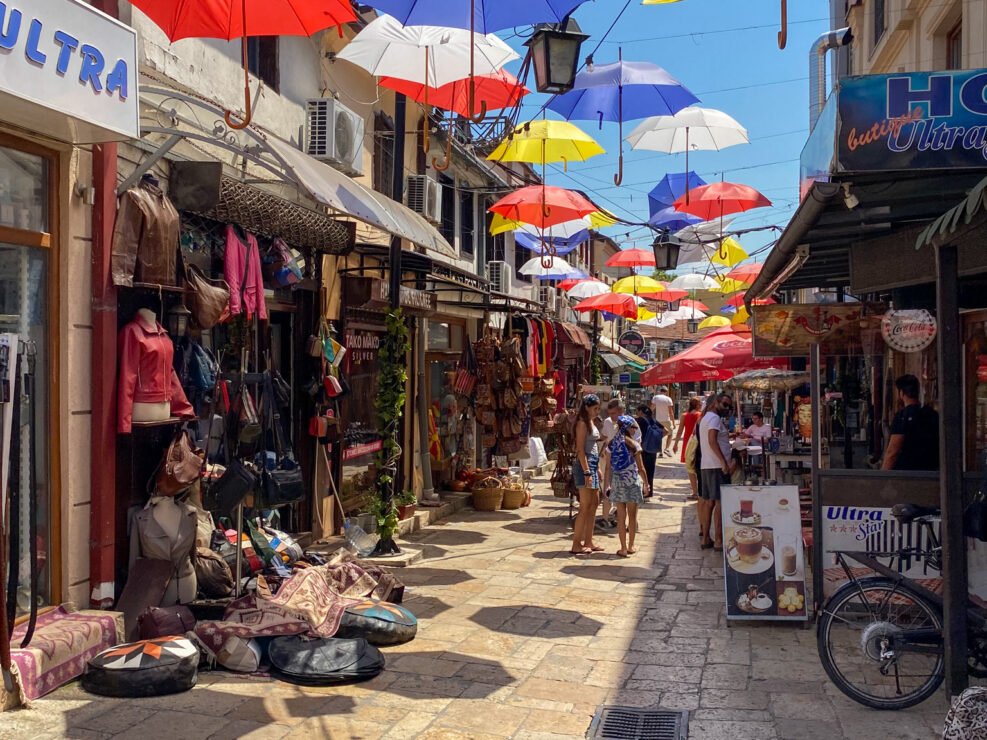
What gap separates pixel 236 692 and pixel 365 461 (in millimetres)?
6491

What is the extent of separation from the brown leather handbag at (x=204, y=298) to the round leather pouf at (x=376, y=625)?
2462 mm

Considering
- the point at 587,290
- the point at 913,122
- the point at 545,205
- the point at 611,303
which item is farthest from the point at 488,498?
the point at 587,290

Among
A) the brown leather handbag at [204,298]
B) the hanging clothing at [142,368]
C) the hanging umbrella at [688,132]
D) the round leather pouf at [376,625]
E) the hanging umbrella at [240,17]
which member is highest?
the hanging umbrella at [688,132]

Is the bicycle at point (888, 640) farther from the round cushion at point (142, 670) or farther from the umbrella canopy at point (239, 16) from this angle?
the umbrella canopy at point (239, 16)

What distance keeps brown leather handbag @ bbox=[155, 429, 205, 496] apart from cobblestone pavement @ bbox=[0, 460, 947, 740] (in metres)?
1.46

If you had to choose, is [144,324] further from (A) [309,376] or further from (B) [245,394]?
(A) [309,376]

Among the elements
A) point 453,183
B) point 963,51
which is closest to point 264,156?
point 963,51

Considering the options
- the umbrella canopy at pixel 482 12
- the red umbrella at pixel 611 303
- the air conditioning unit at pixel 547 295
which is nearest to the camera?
the umbrella canopy at pixel 482 12

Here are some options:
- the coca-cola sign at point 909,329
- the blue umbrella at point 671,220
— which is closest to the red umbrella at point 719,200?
the blue umbrella at point 671,220

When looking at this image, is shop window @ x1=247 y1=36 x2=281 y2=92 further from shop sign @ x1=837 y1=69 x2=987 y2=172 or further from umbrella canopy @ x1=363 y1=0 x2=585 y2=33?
shop sign @ x1=837 y1=69 x2=987 y2=172

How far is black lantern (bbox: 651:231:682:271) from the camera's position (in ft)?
61.5

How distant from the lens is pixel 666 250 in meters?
18.8

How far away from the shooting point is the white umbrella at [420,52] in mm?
9547

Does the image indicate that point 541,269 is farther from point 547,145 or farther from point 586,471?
point 586,471
